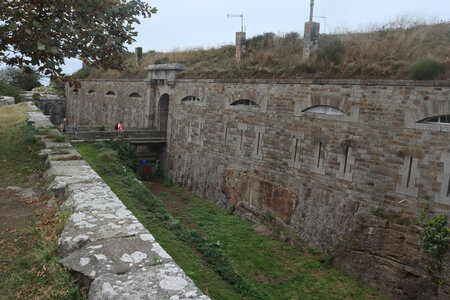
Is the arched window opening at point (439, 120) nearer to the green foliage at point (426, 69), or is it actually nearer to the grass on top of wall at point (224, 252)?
the green foliage at point (426, 69)

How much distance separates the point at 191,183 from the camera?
17.1m

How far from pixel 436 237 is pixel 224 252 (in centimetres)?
491

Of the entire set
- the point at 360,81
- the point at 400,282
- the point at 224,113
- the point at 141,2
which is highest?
the point at 141,2

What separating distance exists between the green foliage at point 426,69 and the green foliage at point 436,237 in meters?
3.50

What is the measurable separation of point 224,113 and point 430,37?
7935mm

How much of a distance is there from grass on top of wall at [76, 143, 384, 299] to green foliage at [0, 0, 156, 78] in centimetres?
279

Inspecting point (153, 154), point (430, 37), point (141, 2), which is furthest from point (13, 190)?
point (153, 154)

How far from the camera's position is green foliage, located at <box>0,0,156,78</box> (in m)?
6.02

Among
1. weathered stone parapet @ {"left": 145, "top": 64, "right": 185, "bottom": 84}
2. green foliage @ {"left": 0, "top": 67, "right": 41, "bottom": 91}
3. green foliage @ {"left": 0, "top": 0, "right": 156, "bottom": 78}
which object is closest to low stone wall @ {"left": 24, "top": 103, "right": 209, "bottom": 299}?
green foliage @ {"left": 0, "top": 0, "right": 156, "bottom": 78}

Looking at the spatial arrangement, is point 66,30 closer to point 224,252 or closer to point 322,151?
point 224,252

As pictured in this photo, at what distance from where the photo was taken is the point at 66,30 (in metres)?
6.03

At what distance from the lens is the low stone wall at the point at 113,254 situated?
8.71ft

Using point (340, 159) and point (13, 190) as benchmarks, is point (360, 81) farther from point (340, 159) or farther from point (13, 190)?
point (13, 190)

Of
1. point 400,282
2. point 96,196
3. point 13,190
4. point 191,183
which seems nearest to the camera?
point 96,196
